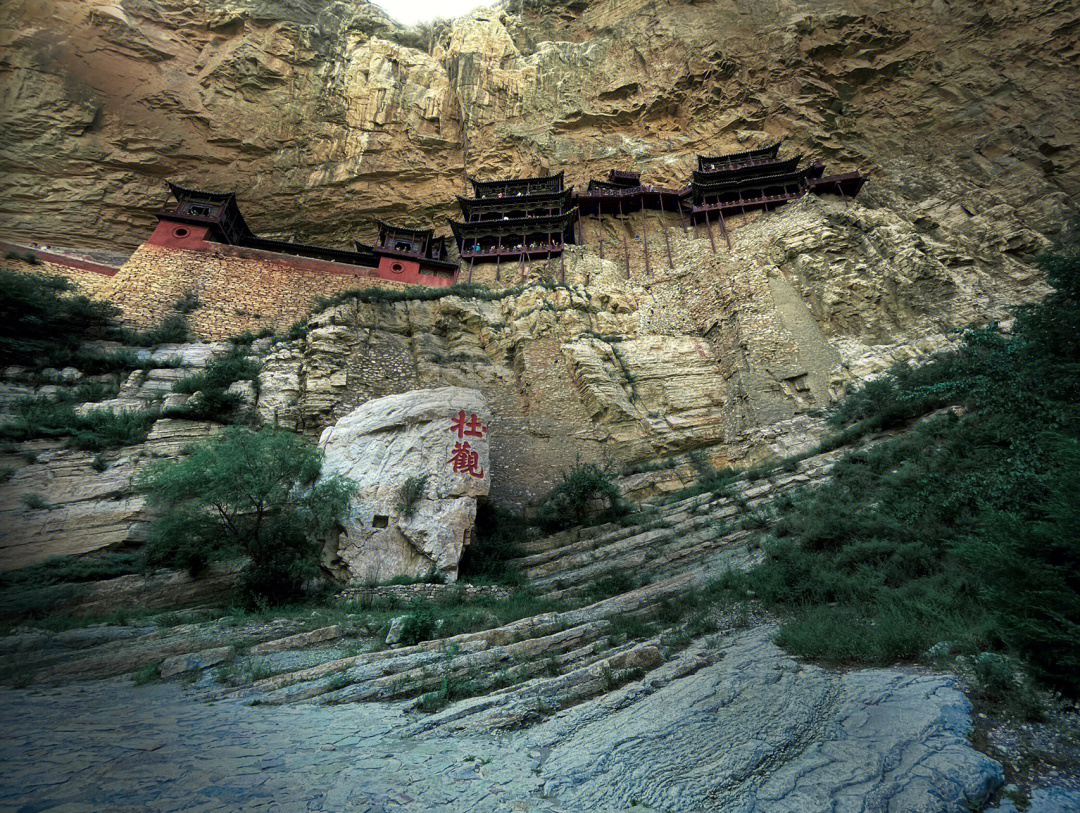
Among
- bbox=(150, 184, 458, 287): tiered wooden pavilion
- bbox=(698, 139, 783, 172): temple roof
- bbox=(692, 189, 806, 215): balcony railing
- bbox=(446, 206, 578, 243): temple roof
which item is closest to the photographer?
bbox=(150, 184, 458, 287): tiered wooden pavilion

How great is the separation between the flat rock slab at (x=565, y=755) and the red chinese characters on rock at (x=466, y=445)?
6627 mm

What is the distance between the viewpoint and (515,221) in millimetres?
23281

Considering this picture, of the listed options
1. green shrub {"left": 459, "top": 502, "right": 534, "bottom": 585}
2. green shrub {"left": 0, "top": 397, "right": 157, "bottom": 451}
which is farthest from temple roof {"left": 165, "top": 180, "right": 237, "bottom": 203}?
green shrub {"left": 459, "top": 502, "right": 534, "bottom": 585}

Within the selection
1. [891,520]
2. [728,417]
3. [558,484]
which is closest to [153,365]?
[558,484]

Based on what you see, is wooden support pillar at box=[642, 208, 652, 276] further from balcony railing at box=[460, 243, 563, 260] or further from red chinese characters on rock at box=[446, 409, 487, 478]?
red chinese characters on rock at box=[446, 409, 487, 478]

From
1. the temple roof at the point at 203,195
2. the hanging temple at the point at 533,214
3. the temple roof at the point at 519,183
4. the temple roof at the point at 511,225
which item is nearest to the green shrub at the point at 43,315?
the hanging temple at the point at 533,214

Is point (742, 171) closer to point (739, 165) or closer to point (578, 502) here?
point (739, 165)

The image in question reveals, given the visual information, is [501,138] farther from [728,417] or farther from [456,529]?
[456,529]

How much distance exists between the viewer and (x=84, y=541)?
995 centimetres

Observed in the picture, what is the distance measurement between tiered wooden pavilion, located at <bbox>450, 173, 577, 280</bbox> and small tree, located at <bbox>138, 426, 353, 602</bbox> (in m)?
14.2

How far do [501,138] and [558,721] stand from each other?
28.3 metres

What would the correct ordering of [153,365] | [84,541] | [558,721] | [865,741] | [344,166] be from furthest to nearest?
[344,166]
[153,365]
[84,541]
[558,721]
[865,741]

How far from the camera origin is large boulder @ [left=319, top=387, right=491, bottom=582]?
9859 millimetres

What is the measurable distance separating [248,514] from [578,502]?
7411 millimetres
